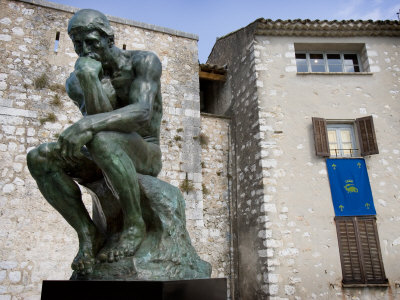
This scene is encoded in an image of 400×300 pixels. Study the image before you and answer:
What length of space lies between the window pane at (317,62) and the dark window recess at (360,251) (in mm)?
4346

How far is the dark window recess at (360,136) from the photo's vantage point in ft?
28.6

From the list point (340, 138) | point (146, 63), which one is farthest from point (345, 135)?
point (146, 63)

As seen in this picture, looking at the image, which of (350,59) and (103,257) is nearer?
(103,257)

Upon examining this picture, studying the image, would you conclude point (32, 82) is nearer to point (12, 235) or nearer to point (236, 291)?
point (12, 235)

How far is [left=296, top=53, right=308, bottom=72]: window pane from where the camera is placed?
10012mm

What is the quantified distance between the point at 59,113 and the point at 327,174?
673 cm

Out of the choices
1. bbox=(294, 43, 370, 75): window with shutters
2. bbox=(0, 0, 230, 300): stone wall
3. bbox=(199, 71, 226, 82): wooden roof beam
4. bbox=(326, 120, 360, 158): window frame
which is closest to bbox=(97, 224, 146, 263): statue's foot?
bbox=(0, 0, 230, 300): stone wall

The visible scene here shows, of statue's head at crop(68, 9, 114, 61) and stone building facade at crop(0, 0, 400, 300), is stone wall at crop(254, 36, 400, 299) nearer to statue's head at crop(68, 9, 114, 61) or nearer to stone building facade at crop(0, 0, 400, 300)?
stone building facade at crop(0, 0, 400, 300)

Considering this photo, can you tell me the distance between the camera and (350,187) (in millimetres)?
8469

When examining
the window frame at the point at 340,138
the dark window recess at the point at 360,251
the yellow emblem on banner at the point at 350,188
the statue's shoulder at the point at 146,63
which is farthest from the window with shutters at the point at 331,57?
the statue's shoulder at the point at 146,63

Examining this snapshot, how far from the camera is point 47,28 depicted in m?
8.83

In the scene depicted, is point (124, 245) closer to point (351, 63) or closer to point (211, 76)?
point (211, 76)

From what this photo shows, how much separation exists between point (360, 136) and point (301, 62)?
9.12 ft

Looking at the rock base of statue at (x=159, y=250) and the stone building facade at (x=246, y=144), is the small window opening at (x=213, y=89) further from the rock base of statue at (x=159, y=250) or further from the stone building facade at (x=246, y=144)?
the rock base of statue at (x=159, y=250)
